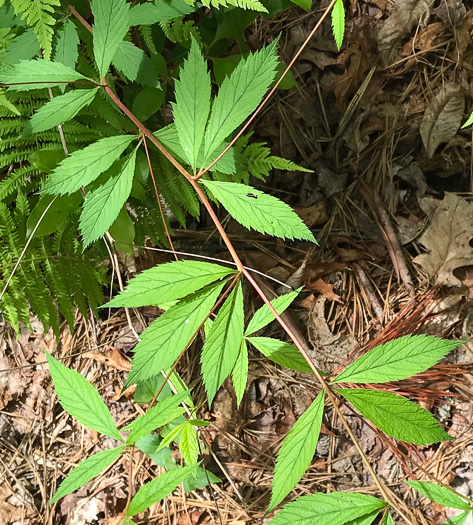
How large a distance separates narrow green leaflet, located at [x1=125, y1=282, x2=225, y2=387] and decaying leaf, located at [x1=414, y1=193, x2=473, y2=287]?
1.29m

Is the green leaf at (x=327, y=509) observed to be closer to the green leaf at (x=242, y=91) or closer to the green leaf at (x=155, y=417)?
the green leaf at (x=155, y=417)

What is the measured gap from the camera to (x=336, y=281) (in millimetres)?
1951

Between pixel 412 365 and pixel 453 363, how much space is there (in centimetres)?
120

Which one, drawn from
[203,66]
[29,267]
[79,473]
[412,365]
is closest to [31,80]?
[203,66]

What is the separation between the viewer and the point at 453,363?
1.87m

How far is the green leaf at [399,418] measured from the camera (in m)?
0.81

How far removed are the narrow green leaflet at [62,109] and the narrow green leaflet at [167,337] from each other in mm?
571

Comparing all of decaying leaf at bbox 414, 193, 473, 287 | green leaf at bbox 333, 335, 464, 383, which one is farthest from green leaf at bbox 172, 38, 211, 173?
decaying leaf at bbox 414, 193, 473, 287

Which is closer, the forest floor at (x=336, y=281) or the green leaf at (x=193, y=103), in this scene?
the green leaf at (x=193, y=103)

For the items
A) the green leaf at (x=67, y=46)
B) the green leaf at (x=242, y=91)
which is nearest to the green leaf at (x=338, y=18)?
the green leaf at (x=242, y=91)

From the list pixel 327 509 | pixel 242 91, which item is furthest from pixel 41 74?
pixel 327 509

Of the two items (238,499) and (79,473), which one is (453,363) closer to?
(238,499)

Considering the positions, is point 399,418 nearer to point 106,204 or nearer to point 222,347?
point 222,347

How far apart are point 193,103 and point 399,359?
0.71m
